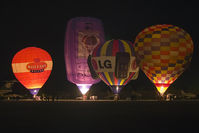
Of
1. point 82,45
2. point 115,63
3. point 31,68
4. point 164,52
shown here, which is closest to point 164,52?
point 164,52

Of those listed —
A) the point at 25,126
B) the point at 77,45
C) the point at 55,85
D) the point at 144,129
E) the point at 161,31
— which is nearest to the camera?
the point at 144,129

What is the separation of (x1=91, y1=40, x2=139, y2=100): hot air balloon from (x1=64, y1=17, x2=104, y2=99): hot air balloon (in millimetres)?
3299

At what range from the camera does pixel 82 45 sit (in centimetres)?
2747

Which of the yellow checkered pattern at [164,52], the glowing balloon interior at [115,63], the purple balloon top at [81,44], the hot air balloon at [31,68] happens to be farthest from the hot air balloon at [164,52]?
the hot air balloon at [31,68]

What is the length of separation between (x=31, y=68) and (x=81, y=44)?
4.45 m

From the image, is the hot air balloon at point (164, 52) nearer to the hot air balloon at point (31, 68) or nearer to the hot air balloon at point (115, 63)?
the hot air balloon at point (115, 63)

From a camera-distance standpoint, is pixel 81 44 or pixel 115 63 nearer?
pixel 115 63

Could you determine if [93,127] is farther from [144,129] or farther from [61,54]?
[61,54]

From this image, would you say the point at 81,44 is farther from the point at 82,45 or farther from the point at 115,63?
the point at 115,63

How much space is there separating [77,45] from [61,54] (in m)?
21.8

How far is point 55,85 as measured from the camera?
148 feet

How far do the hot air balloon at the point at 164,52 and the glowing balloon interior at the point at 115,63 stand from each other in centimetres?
90

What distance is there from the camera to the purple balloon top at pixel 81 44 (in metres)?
27.4

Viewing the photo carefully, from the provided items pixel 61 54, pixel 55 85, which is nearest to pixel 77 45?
pixel 55 85
